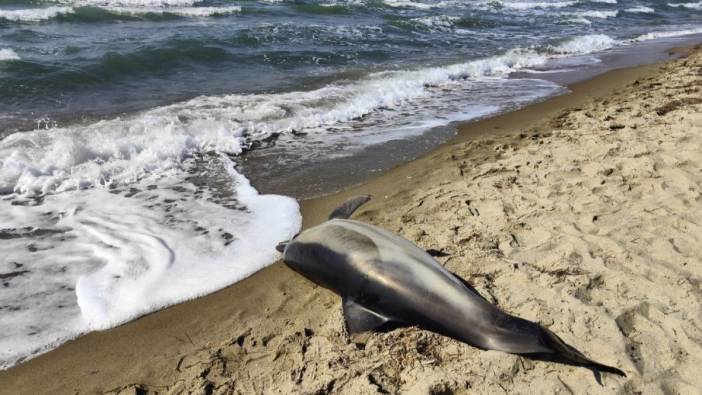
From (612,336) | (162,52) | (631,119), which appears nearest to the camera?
(612,336)

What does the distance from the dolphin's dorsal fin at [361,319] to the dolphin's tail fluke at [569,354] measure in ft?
3.04

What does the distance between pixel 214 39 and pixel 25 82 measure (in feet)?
17.1

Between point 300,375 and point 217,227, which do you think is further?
point 217,227

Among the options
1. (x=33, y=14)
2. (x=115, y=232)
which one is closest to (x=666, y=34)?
(x=115, y=232)

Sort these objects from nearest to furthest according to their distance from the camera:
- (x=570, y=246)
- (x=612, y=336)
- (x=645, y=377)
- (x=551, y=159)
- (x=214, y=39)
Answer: (x=645, y=377) < (x=612, y=336) < (x=570, y=246) < (x=551, y=159) < (x=214, y=39)

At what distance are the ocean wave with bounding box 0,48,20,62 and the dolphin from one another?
10409mm

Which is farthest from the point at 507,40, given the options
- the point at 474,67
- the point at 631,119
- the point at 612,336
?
the point at 612,336

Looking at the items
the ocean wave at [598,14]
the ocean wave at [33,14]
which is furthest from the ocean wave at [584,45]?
the ocean wave at [33,14]

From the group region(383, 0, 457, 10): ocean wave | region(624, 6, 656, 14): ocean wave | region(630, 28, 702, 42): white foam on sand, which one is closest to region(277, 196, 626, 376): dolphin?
region(630, 28, 702, 42): white foam on sand

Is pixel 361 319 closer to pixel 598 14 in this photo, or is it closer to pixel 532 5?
pixel 598 14

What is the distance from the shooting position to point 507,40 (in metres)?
16.9

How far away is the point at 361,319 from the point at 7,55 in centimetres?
1171

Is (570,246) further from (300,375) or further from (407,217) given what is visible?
(300,375)

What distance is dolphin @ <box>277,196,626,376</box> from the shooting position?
109 inches
